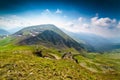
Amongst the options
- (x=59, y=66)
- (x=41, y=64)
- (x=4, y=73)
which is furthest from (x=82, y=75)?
(x=4, y=73)

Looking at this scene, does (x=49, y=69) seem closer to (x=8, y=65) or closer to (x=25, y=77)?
(x=25, y=77)

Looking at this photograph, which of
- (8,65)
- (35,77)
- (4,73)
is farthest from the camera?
(8,65)

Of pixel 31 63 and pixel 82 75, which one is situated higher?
pixel 31 63

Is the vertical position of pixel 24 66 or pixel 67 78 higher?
pixel 24 66

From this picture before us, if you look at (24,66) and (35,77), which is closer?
(35,77)

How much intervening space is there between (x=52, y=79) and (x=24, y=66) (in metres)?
6.00

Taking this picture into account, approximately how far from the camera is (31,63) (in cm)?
3181

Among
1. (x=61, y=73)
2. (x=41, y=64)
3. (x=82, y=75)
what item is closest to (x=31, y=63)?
(x=41, y=64)

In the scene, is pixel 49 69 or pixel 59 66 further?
pixel 59 66

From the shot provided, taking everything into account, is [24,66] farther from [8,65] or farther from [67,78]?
[67,78]

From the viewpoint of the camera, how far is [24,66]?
3012 cm

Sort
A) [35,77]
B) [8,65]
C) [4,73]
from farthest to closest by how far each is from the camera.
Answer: [8,65] < [4,73] < [35,77]

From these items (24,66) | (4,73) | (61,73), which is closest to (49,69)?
(61,73)

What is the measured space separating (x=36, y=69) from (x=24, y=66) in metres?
2.36
